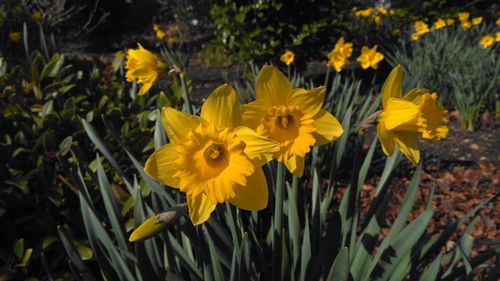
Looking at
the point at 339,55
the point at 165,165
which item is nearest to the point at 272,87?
the point at 165,165

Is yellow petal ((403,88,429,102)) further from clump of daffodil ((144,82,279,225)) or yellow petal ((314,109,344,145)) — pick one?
clump of daffodil ((144,82,279,225))

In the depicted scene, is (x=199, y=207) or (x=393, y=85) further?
(x=393, y=85)

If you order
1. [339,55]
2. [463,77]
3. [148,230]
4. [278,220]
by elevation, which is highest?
[148,230]

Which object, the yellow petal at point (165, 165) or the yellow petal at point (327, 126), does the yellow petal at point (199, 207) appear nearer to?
the yellow petal at point (165, 165)

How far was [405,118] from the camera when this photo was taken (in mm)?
988

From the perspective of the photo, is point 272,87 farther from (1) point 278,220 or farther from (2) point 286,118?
(1) point 278,220

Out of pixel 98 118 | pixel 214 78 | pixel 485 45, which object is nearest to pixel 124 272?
pixel 98 118

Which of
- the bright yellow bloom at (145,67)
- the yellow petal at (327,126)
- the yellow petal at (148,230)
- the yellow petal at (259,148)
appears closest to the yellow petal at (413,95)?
the yellow petal at (327,126)

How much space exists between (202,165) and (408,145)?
1.83 feet

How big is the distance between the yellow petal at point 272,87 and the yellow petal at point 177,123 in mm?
165

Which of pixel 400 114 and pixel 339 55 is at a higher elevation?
pixel 400 114

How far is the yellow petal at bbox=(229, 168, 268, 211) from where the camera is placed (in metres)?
0.93

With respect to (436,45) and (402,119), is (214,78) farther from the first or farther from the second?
(402,119)

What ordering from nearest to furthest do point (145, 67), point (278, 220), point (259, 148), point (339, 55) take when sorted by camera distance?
point (259, 148) < point (278, 220) < point (145, 67) < point (339, 55)
